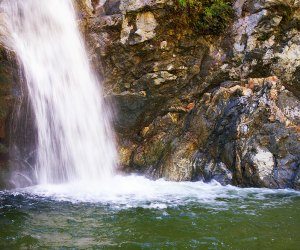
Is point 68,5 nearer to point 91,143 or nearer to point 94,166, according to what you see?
point 91,143

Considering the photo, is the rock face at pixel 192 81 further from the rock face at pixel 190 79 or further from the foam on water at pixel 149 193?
the foam on water at pixel 149 193

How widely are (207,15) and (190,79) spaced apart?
1884mm

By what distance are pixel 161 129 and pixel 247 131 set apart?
8.40ft

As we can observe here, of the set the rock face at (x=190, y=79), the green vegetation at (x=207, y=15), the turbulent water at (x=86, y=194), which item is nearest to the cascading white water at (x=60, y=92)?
the turbulent water at (x=86, y=194)

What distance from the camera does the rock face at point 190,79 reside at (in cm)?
930

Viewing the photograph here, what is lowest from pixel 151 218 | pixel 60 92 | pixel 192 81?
pixel 151 218

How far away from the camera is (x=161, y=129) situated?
33.8 feet

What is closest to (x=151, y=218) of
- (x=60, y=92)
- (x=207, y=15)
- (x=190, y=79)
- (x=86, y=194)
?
(x=86, y=194)

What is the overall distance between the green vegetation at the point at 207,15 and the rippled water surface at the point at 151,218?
464 centimetres

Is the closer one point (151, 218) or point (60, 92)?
point (151, 218)

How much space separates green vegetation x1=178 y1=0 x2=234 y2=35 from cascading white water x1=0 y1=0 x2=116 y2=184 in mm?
3228

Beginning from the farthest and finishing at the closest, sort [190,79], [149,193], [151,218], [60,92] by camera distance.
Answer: [190,79]
[60,92]
[149,193]
[151,218]

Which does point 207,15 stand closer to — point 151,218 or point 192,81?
point 192,81

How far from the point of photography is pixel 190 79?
10250mm
